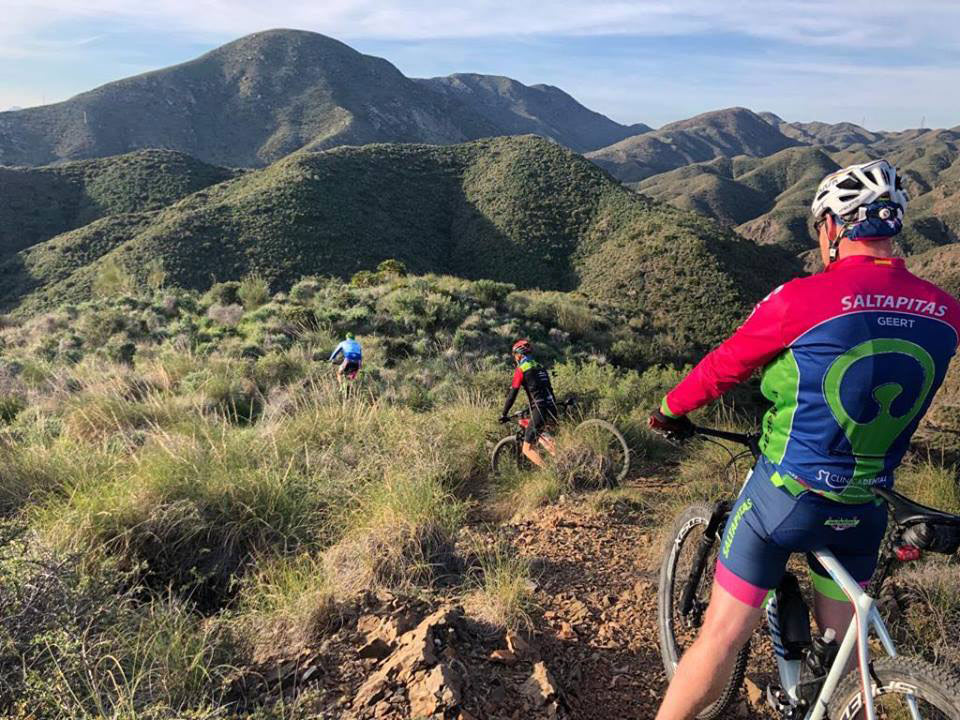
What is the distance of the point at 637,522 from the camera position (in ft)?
14.7

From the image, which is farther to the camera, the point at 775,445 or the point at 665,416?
the point at 665,416

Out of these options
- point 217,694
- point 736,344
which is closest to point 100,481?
point 217,694

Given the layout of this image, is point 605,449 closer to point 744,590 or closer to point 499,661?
point 499,661

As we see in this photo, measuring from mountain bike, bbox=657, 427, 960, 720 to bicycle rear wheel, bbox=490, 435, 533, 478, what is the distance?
268 centimetres

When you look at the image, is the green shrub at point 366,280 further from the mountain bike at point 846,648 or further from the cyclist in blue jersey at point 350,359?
the mountain bike at point 846,648

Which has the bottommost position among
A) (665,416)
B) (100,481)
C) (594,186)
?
(100,481)

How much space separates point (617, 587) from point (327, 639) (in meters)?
1.67

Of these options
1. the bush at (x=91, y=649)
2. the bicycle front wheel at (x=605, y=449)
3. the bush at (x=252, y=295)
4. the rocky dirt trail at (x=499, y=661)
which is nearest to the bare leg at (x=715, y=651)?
the rocky dirt trail at (x=499, y=661)

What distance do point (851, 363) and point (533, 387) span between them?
4360 mm

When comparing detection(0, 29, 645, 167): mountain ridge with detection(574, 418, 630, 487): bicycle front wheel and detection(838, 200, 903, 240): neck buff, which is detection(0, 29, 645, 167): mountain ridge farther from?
detection(838, 200, 903, 240): neck buff

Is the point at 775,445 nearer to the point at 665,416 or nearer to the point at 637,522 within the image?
the point at 665,416

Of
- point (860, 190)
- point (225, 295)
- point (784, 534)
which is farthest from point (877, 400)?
point (225, 295)

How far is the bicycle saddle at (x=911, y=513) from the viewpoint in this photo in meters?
1.74

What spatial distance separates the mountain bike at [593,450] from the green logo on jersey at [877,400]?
3511 millimetres
